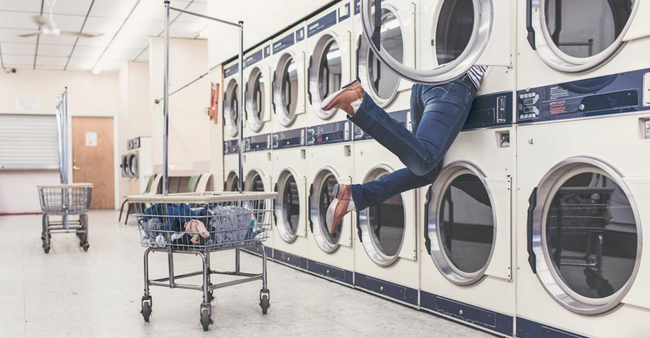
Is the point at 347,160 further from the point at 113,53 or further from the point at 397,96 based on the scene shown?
the point at 113,53

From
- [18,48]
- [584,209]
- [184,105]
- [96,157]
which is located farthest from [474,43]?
[96,157]

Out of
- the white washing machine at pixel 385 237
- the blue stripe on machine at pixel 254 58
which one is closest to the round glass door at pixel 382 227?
the white washing machine at pixel 385 237

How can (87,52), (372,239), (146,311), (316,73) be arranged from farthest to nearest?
1. (87,52)
2. (316,73)
3. (372,239)
4. (146,311)

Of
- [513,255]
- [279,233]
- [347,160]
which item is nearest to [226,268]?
[279,233]

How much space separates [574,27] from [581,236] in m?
0.96

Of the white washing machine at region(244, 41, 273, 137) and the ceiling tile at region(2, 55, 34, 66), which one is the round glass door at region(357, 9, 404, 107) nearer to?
the white washing machine at region(244, 41, 273, 137)

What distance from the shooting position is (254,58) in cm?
539

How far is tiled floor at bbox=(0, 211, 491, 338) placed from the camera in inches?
110

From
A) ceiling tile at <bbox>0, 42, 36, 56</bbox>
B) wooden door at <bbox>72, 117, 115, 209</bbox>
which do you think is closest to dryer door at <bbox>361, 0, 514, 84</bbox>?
ceiling tile at <bbox>0, 42, 36, 56</bbox>

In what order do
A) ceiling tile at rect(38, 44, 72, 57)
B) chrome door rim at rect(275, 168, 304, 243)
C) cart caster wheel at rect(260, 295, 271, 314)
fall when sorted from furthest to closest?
ceiling tile at rect(38, 44, 72, 57)
chrome door rim at rect(275, 168, 304, 243)
cart caster wheel at rect(260, 295, 271, 314)

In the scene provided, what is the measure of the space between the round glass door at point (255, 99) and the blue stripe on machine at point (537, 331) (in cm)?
350

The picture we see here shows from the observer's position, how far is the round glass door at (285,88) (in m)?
4.85

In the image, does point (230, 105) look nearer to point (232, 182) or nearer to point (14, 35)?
point (232, 182)

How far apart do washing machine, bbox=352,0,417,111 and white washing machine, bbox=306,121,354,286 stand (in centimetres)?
35
